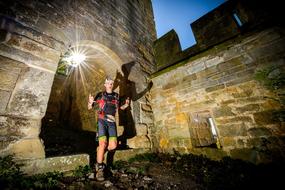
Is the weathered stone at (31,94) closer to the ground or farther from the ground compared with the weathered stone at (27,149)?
farther from the ground

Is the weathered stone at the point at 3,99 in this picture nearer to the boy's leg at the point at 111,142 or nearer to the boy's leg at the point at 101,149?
the boy's leg at the point at 101,149

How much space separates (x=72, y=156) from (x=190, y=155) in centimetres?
247

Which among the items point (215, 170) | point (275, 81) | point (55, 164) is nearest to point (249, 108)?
point (275, 81)

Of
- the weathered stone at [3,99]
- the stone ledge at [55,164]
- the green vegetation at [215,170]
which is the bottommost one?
the green vegetation at [215,170]

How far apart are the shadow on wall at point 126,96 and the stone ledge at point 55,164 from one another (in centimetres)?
126

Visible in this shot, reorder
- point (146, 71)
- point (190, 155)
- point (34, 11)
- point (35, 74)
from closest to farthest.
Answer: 1. point (35, 74)
2. point (34, 11)
3. point (190, 155)
4. point (146, 71)

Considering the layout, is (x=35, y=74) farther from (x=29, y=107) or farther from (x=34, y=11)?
(x=34, y=11)

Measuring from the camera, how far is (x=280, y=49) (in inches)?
110

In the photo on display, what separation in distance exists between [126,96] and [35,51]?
2218 millimetres

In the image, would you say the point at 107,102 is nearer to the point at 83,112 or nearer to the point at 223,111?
the point at 223,111

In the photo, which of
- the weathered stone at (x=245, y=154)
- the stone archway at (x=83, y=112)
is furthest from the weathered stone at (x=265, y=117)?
the stone archway at (x=83, y=112)

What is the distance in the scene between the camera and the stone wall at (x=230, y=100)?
2.75 metres

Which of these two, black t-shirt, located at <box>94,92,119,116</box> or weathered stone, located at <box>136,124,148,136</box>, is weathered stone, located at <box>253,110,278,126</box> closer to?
weathered stone, located at <box>136,124,148,136</box>

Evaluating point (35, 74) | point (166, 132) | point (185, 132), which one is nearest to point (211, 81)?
point (185, 132)
